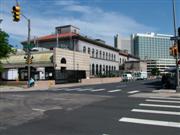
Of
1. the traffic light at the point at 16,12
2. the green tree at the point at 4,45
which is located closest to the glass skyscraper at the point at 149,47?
the green tree at the point at 4,45

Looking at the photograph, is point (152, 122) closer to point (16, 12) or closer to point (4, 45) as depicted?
point (16, 12)

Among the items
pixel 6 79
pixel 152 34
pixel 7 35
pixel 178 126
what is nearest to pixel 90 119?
pixel 178 126

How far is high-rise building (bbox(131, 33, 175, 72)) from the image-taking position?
166188 mm

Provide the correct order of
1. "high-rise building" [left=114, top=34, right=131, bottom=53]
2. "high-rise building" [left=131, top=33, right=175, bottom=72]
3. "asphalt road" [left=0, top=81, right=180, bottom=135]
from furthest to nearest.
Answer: "high-rise building" [left=114, top=34, right=131, bottom=53], "high-rise building" [left=131, top=33, right=175, bottom=72], "asphalt road" [left=0, top=81, right=180, bottom=135]

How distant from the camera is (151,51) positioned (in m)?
183

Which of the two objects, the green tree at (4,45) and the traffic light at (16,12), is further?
the green tree at (4,45)

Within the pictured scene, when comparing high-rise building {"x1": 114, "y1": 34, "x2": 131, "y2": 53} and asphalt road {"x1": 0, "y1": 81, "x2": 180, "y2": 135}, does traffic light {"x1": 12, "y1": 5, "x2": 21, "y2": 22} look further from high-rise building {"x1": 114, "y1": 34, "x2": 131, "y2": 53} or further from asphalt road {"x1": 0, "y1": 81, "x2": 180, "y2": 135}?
high-rise building {"x1": 114, "y1": 34, "x2": 131, "y2": 53}

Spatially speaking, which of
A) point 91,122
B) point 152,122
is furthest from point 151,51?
point 91,122

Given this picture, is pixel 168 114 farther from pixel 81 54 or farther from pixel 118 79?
pixel 118 79

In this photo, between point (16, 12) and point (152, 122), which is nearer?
point (152, 122)

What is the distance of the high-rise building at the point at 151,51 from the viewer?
545 feet

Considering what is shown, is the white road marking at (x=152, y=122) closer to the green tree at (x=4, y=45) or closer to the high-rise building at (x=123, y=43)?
the green tree at (x=4, y=45)

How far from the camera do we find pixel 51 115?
12266mm

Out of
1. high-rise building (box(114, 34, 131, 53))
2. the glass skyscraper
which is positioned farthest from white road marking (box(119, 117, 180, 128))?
high-rise building (box(114, 34, 131, 53))
